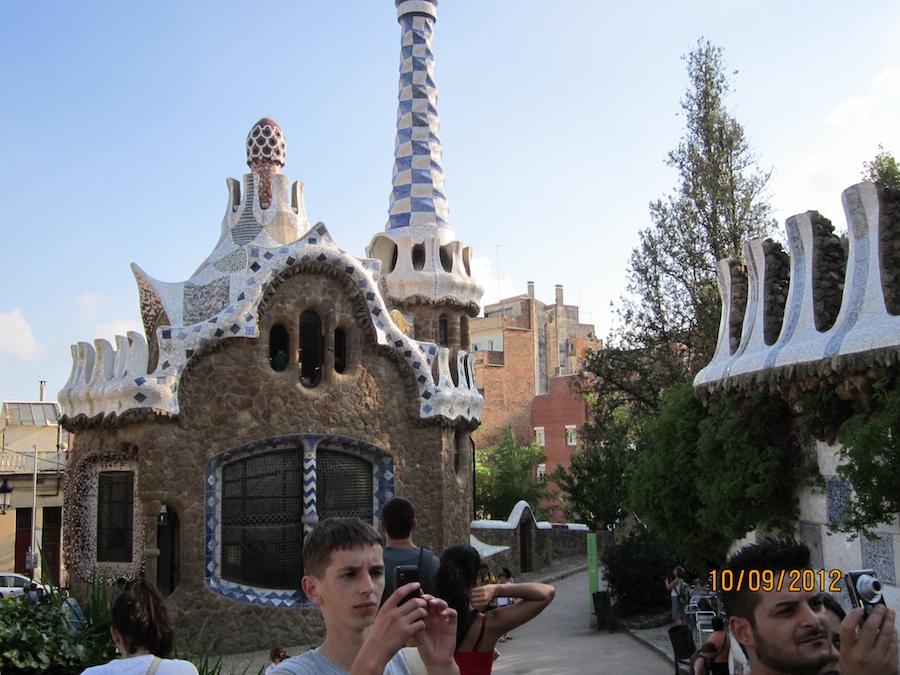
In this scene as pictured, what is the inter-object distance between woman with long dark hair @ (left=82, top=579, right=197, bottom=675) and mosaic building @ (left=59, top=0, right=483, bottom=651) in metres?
8.77

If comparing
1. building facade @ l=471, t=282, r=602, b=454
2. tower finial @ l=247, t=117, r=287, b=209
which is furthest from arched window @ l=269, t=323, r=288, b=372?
building facade @ l=471, t=282, r=602, b=454

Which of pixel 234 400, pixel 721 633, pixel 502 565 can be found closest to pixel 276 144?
pixel 234 400

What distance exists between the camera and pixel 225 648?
11.9 m

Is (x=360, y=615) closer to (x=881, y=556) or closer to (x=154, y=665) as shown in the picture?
(x=154, y=665)

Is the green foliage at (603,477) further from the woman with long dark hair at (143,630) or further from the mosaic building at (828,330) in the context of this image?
the woman with long dark hair at (143,630)

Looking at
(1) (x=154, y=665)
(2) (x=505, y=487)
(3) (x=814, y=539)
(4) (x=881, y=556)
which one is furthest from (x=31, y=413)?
(1) (x=154, y=665)

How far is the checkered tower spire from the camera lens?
16578 mm

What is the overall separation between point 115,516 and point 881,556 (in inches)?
387

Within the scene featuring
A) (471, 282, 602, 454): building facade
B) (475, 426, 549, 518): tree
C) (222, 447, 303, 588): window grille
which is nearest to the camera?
(222, 447, 303, 588): window grille

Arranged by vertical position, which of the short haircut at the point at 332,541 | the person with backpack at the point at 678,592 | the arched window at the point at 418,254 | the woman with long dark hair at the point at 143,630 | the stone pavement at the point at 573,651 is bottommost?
the stone pavement at the point at 573,651

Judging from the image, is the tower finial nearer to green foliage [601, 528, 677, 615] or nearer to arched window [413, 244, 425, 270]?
arched window [413, 244, 425, 270]

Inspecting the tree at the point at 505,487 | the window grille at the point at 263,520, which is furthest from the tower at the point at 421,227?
the tree at the point at 505,487

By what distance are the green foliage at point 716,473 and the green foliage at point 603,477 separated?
34.3ft

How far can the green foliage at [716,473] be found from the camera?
7.05 meters
